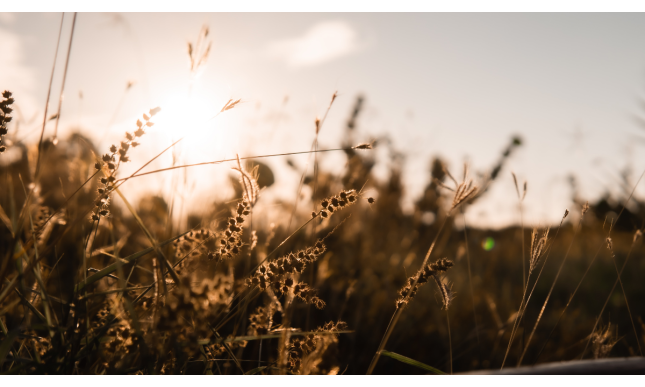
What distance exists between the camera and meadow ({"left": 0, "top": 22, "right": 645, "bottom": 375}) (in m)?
0.76

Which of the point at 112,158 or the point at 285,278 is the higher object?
the point at 112,158

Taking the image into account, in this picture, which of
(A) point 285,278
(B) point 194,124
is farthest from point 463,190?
(B) point 194,124

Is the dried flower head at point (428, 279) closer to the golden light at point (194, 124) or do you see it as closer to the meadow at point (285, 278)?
the meadow at point (285, 278)

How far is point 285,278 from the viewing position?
0.82 metres

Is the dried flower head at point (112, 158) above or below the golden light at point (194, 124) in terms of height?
below

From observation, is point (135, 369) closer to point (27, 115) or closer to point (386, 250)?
point (27, 115)

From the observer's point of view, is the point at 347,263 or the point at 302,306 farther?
the point at 347,263

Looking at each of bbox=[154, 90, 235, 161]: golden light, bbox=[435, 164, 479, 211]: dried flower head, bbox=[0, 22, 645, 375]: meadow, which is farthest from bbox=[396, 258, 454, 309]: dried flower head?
bbox=[154, 90, 235, 161]: golden light

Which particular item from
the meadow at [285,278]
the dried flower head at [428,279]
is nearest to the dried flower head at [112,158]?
the meadow at [285,278]

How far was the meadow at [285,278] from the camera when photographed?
76 centimetres

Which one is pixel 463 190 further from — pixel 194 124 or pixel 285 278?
pixel 194 124
